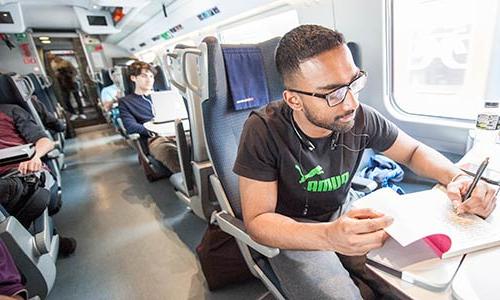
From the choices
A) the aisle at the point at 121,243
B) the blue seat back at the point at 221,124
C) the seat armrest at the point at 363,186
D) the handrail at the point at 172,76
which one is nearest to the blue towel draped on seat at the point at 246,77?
the blue seat back at the point at 221,124

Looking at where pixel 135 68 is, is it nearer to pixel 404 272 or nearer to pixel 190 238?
pixel 190 238

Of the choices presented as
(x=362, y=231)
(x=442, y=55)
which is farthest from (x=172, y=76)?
(x=442, y=55)

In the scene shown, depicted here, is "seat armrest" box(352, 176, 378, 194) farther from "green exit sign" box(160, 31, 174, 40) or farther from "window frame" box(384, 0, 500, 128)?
"green exit sign" box(160, 31, 174, 40)

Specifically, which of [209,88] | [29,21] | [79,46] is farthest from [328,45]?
[79,46]

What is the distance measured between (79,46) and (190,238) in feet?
25.3

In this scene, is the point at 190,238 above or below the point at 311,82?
below

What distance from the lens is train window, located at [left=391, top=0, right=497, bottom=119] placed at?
5.30 feet

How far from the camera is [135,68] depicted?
3373 mm

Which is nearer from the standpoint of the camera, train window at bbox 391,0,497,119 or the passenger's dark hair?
train window at bbox 391,0,497,119

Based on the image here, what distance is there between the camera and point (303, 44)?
3.22 ft

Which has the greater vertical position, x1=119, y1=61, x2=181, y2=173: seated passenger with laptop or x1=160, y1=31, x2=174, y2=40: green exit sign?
x1=160, y1=31, x2=174, y2=40: green exit sign

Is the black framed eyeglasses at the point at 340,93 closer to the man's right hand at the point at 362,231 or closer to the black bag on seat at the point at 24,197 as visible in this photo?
the man's right hand at the point at 362,231

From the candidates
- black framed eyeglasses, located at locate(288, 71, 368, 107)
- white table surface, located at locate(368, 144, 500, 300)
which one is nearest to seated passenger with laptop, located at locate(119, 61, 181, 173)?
black framed eyeglasses, located at locate(288, 71, 368, 107)

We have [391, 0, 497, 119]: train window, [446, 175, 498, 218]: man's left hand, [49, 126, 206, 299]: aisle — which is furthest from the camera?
[49, 126, 206, 299]: aisle
